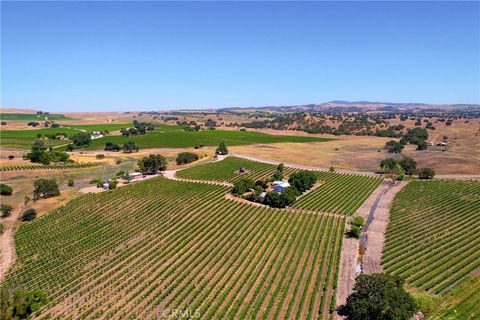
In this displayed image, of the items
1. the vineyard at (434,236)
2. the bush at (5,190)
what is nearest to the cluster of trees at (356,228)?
the vineyard at (434,236)

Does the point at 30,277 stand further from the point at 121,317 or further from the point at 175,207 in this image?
the point at 175,207

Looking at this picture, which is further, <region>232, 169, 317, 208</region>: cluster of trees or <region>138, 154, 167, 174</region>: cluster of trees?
<region>138, 154, 167, 174</region>: cluster of trees

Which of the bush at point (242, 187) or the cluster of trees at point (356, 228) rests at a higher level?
the bush at point (242, 187)

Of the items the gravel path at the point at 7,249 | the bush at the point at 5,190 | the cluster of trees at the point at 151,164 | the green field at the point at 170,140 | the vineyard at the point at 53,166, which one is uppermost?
the green field at the point at 170,140

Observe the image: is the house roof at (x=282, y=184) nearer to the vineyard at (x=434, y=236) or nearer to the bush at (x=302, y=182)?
the bush at (x=302, y=182)

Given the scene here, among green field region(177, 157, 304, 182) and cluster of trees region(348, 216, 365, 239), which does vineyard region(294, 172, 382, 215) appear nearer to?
cluster of trees region(348, 216, 365, 239)

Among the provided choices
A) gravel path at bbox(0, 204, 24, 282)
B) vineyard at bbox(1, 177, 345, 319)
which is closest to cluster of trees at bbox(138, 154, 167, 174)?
vineyard at bbox(1, 177, 345, 319)

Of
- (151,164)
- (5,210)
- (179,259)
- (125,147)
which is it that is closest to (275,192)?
(179,259)
